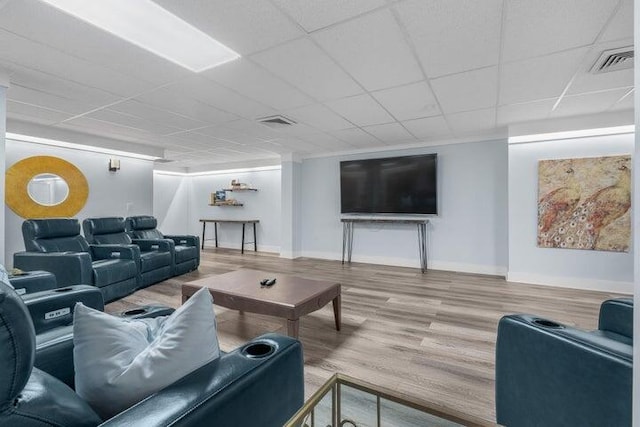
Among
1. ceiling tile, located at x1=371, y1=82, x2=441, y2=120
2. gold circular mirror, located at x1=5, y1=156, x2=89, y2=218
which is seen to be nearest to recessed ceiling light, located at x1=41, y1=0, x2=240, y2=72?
ceiling tile, located at x1=371, y1=82, x2=441, y2=120

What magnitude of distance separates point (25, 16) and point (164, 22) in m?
0.80

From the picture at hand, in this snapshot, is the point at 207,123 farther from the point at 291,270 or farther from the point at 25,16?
the point at 291,270

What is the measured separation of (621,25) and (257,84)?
2698mm

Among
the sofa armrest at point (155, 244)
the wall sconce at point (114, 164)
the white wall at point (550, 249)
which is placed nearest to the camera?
the white wall at point (550, 249)

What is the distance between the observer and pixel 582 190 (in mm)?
3988

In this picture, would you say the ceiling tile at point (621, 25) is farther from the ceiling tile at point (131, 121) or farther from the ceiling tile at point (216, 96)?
the ceiling tile at point (131, 121)

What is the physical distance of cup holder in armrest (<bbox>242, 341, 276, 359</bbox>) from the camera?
98cm

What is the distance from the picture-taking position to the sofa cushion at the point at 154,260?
4.06 metres

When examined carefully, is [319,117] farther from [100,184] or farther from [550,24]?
[100,184]

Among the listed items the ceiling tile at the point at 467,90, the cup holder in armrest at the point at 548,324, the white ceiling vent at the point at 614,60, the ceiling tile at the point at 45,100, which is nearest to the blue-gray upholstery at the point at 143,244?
the ceiling tile at the point at 45,100

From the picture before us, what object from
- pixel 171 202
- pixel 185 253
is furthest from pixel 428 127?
pixel 171 202

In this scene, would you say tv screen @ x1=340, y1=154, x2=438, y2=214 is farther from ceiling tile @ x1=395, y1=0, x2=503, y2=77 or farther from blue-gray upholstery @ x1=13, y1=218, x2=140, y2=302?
blue-gray upholstery @ x1=13, y1=218, x2=140, y2=302

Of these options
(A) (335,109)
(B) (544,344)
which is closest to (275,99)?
(A) (335,109)

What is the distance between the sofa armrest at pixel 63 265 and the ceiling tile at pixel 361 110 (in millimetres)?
3221
